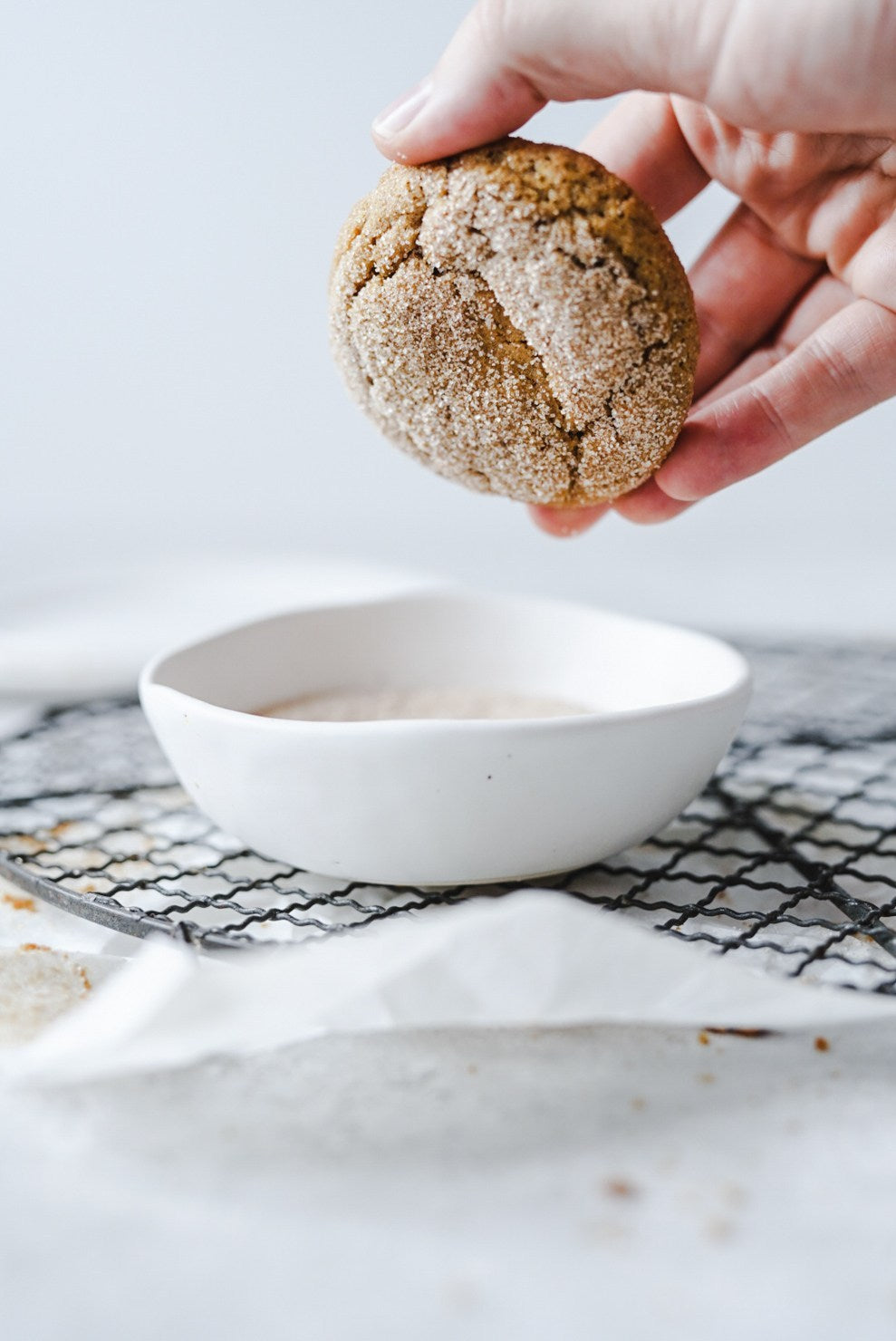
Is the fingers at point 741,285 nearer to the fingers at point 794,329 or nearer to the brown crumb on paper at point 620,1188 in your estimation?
the fingers at point 794,329

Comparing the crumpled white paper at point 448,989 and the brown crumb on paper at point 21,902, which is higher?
the crumpled white paper at point 448,989

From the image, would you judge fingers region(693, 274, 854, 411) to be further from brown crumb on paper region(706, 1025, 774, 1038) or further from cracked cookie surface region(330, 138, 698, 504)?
brown crumb on paper region(706, 1025, 774, 1038)

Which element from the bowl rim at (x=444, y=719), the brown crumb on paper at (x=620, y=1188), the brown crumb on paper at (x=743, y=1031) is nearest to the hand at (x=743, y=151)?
the bowl rim at (x=444, y=719)

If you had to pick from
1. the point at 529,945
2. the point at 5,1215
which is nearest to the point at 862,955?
the point at 529,945

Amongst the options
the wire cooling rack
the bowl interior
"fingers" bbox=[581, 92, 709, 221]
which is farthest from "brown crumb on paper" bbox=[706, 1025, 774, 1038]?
"fingers" bbox=[581, 92, 709, 221]

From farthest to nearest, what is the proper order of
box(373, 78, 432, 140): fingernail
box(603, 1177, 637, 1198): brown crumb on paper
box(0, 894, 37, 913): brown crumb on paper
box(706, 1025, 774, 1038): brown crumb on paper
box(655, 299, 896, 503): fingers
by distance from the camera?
box(655, 299, 896, 503): fingers, box(0, 894, 37, 913): brown crumb on paper, box(373, 78, 432, 140): fingernail, box(706, 1025, 774, 1038): brown crumb on paper, box(603, 1177, 637, 1198): brown crumb on paper

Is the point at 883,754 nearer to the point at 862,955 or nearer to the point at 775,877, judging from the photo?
the point at 775,877
